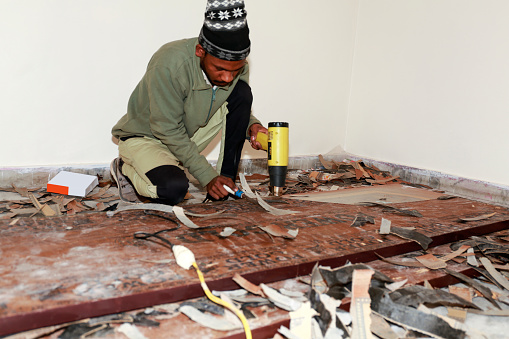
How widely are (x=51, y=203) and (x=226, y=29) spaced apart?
1.56 m

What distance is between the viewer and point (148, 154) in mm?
2240

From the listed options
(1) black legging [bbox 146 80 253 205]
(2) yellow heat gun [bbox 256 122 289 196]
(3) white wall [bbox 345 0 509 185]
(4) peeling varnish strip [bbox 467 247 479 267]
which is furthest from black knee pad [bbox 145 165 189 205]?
(3) white wall [bbox 345 0 509 185]

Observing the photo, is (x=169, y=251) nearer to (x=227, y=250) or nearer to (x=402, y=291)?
(x=227, y=250)

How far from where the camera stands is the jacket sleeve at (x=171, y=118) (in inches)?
80.7

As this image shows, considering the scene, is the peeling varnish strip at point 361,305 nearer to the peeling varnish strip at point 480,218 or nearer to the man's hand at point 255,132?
the peeling varnish strip at point 480,218

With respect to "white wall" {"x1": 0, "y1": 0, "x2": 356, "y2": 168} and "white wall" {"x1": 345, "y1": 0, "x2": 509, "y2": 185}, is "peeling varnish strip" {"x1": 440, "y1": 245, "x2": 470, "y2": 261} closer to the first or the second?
"white wall" {"x1": 345, "y1": 0, "x2": 509, "y2": 185}

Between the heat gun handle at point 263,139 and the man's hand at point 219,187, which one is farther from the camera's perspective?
the heat gun handle at point 263,139

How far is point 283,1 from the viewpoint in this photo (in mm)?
3492

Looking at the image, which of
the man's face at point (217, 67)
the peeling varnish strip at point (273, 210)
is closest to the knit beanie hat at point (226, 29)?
the man's face at point (217, 67)

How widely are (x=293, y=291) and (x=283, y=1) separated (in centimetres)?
290

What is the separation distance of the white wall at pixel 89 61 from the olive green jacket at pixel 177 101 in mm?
752

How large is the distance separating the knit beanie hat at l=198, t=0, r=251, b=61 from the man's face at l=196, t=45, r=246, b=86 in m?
0.03

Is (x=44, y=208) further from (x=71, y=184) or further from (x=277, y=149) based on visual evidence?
(x=277, y=149)

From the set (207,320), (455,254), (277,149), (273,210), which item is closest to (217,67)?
(277,149)
